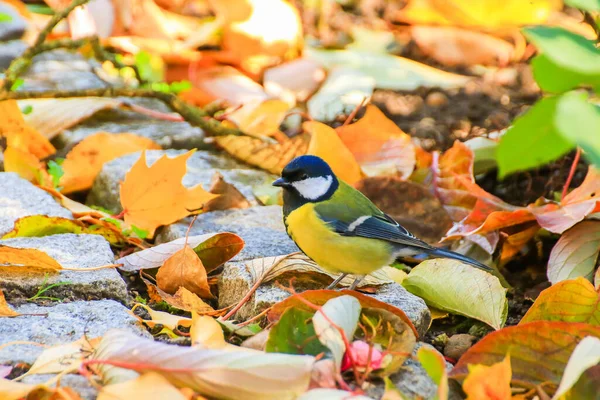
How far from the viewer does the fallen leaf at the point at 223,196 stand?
2904mm

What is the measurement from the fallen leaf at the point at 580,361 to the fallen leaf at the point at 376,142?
1.70m

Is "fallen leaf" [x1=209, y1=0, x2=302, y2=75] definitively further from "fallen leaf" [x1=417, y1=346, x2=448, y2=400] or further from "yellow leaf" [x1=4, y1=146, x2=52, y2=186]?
"fallen leaf" [x1=417, y1=346, x2=448, y2=400]

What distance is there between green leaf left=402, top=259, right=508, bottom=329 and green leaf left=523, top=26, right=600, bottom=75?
122cm

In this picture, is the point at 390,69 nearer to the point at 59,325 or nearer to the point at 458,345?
the point at 458,345

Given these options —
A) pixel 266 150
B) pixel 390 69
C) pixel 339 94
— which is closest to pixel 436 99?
pixel 390 69

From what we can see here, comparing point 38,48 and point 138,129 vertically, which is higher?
point 38,48

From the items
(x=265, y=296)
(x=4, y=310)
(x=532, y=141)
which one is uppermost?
(x=532, y=141)

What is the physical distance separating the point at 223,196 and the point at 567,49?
1999 millimetres

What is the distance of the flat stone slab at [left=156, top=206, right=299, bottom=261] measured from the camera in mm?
2592

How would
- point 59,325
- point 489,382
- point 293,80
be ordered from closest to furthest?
1. point 489,382
2. point 59,325
3. point 293,80

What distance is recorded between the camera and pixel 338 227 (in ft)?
8.48

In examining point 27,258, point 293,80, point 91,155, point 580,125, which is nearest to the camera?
point 580,125

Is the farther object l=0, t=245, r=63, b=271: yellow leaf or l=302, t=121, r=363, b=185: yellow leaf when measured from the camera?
l=302, t=121, r=363, b=185: yellow leaf

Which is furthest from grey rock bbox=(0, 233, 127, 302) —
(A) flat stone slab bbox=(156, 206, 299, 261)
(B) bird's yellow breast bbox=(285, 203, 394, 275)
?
(B) bird's yellow breast bbox=(285, 203, 394, 275)
